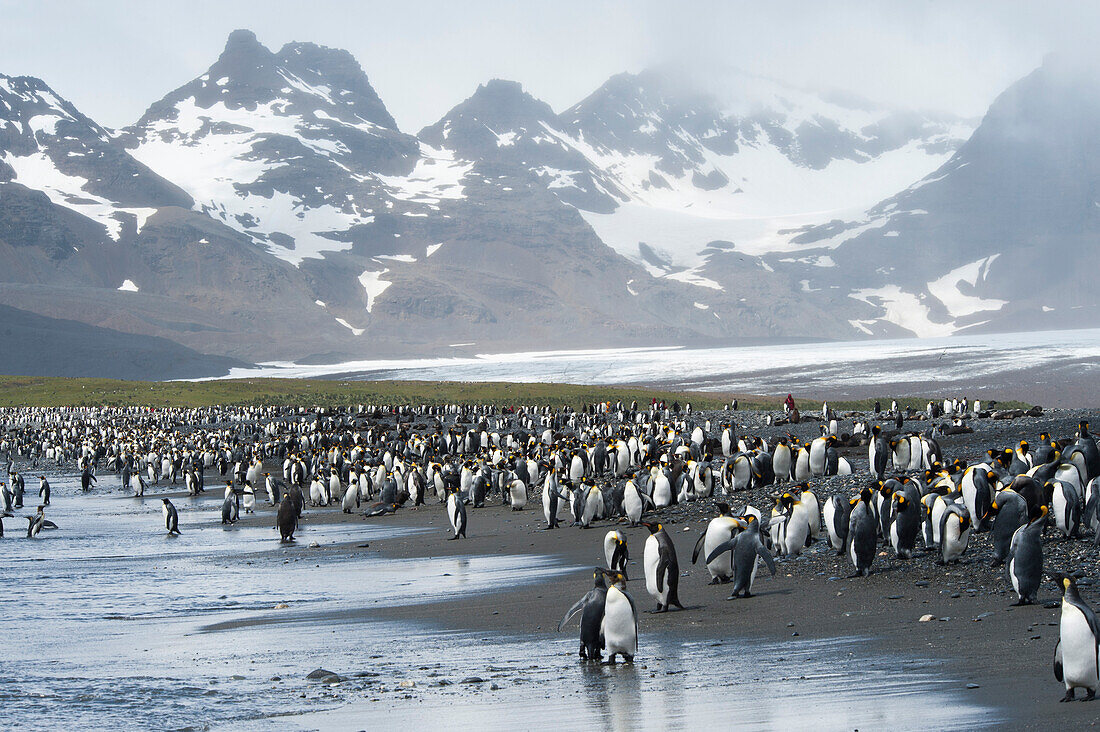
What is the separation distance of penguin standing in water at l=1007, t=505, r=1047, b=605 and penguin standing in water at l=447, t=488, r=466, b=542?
36.7ft

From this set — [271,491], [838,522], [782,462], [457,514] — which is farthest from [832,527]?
[271,491]

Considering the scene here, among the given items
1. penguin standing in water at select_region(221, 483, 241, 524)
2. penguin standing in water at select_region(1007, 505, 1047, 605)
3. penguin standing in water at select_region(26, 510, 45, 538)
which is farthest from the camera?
penguin standing in water at select_region(221, 483, 241, 524)

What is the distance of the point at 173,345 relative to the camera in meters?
184

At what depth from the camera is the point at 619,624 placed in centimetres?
954

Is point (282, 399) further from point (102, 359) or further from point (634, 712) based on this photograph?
point (102, 359)

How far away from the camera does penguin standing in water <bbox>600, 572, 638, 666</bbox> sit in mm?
9516

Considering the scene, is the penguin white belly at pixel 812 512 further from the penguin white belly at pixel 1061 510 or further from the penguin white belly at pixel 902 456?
the penguin white belly at pixel 902 456

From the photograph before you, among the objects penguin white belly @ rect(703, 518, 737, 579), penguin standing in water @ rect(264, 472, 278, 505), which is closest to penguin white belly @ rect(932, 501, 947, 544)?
penguin white belly @ rect(703, 518, 737, 579)

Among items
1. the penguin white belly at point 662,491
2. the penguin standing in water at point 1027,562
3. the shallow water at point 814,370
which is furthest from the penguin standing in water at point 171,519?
the shallow water at point 814,370

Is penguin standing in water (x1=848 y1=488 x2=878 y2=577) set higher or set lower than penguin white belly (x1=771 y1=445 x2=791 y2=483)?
lower

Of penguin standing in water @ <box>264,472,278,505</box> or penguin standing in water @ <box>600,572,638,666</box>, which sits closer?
penguin standing in water @ <box>600,572,638,666</box>

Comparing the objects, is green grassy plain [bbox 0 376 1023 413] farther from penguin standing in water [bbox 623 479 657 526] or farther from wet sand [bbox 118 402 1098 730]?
wet sand [bbox 118 402 1098 730]

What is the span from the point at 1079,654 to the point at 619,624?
140 inches

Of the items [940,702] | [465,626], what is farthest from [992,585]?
[465,626]
